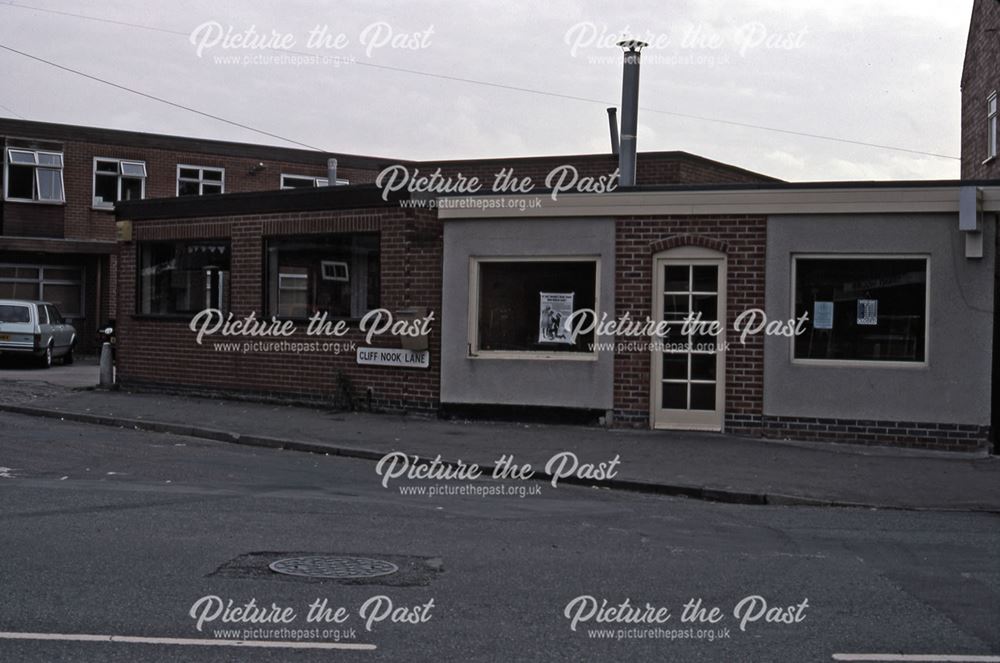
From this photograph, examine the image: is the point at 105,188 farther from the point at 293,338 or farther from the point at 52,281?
the point at 293,338

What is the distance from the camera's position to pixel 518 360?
16.8m

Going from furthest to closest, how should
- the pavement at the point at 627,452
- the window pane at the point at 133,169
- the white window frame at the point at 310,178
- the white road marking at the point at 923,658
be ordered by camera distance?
the white window frame at the point at 310,178, the window pane at the point at 133,169, the pavement at the point at 627,452, the white road marking at the point at 923,658

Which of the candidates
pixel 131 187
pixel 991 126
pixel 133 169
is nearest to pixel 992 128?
pixel 991 126

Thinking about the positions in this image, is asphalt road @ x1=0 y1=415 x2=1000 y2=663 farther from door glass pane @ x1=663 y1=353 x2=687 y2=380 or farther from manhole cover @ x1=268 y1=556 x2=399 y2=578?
door glass pane @ x1=663 y1=353 x2=687 y2=380

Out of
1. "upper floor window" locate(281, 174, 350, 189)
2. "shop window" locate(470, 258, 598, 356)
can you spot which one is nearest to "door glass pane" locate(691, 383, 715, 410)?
"shop window" locate(470, 258, 598, 356)

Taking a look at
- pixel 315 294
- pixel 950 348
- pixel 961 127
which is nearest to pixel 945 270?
pixel 950 348

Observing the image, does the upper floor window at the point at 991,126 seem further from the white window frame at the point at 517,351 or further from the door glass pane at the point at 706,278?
the white window frame at the point at 517,351

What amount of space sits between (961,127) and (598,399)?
18.9 m

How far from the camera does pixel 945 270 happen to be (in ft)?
48.8

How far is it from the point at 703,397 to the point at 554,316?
249cm

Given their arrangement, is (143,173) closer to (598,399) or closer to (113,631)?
(598,399)

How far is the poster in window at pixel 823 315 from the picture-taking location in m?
A: 15.4

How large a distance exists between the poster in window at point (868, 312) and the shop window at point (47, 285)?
89.7ft

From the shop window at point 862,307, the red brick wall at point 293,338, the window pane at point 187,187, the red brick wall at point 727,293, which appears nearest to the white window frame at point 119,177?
the window pane at point 187,187
